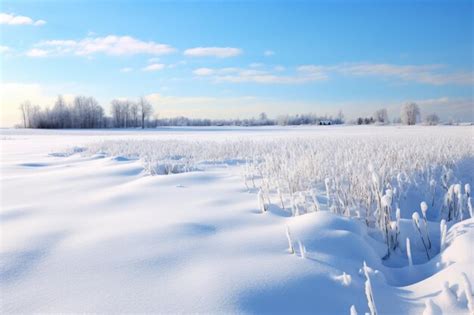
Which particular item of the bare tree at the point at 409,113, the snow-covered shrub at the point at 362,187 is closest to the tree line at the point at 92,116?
the bare tree at the point at 409,113

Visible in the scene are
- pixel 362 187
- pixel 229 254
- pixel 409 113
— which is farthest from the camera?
pixel 409 113

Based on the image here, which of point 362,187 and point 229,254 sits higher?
point 362,187

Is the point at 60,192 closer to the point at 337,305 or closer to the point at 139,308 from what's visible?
the point at 139,308

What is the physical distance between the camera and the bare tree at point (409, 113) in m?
79.6

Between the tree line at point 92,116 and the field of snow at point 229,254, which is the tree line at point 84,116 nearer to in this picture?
the tree line at point 92,116

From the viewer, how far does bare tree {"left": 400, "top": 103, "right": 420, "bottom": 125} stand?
7956cm

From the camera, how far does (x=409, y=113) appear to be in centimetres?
A: 7975

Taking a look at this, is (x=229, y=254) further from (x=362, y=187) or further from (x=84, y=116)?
(x=84, y=116)

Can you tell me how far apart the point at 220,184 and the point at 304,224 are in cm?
260

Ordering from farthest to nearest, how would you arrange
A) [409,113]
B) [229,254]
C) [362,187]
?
[409,113] → [362,187] → [229,254]

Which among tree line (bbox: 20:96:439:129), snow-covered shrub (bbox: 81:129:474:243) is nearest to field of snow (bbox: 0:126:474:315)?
snow-covered shrub (bbox: 81:129:474:243)

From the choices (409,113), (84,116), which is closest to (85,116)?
(84,116)

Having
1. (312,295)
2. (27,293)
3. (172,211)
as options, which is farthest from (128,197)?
(312,295)

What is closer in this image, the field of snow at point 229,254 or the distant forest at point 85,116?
the field of snow at point 229,254
